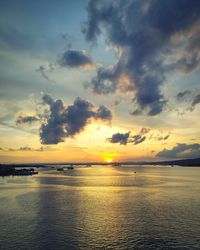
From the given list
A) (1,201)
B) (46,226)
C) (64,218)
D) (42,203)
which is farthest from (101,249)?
(1,201)

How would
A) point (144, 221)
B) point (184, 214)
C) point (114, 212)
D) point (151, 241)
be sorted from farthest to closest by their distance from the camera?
point (114, 212) < point (184, 214) < point (144, 221) < point (151, 241)

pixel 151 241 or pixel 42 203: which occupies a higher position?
pixel 42 203

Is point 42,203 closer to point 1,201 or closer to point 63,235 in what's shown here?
point 1,201

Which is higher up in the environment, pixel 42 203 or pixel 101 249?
pixel 42 203

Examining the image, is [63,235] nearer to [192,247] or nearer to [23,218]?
[23,218]

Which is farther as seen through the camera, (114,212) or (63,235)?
(114,212)

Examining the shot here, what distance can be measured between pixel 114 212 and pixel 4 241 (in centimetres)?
2555

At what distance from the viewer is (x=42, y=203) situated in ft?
221

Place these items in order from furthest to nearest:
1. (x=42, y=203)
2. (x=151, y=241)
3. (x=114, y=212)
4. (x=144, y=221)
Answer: (x=42, y=203)
(x=114, y=212)
(x=144, y=221)
(x=151, y=241)

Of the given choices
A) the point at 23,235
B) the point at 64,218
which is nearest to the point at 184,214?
the point at 64,218

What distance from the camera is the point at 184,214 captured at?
52875 mm

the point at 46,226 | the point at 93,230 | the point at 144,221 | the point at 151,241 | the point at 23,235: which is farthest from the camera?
the point at 144,221

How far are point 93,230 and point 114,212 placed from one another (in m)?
15.0

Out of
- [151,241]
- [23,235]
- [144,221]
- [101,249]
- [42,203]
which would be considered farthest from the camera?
[42,203]
